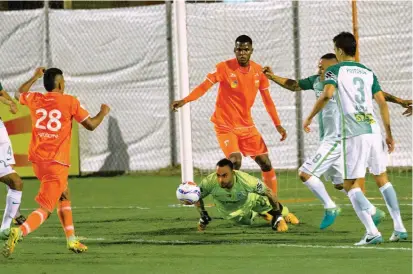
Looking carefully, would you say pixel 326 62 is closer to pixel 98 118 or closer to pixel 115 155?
pixel 98 118

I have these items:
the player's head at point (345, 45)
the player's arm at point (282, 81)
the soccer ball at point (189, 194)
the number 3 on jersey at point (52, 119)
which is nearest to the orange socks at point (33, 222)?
the number 3 on jersey at point (52, 119)

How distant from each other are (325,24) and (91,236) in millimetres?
8792

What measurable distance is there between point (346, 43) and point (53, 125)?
9.24ft

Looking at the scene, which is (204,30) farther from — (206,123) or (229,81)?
(229,81)

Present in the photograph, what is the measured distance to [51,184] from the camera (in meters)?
9.74

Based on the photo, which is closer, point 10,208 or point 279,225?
point 10,208

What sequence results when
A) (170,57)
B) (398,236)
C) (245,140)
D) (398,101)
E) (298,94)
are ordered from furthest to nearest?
(170,57) → (298,94) → (245,140) → (398,101) → (398,236)

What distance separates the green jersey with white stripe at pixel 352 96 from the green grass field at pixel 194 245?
3.65 ft

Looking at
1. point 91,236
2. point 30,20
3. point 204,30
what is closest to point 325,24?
point 204,30

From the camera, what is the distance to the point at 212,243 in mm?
10398

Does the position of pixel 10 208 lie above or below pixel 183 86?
below

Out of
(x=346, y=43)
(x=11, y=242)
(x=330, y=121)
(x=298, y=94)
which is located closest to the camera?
(x=11, y=242)

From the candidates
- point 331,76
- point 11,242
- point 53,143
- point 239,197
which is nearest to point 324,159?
point 239,197

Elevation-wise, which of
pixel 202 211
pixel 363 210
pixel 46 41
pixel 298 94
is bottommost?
pixel 202 211
